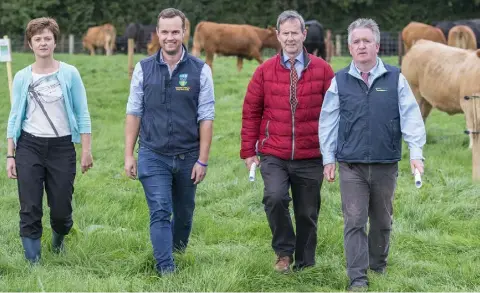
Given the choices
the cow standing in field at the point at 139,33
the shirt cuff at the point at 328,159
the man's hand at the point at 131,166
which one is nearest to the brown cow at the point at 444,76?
the shirt cuff at the point at 328,159

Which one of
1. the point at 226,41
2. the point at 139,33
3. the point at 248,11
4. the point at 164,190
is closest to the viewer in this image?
the point at 164,190

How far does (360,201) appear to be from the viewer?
5066mm

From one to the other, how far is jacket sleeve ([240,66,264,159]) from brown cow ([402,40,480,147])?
4.63m

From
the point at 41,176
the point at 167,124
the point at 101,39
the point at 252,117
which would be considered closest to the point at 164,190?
the point at 167,124

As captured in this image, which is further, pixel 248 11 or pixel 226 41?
pixel 248 11

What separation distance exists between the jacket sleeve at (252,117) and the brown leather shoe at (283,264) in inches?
28.6

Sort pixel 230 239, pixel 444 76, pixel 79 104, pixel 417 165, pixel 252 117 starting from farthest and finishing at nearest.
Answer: pixel 444 76 < pixel 230 239 < pixel 79 104 < pixel 252 117 < pixel 417 165

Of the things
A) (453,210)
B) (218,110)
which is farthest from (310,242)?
(218,110)

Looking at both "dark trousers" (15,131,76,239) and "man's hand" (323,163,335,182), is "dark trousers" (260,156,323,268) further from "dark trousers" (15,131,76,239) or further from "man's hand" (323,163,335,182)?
"dark trousers" (15,131,76,239)

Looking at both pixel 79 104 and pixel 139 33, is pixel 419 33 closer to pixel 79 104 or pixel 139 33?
pixel 139 33

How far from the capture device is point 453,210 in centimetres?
728

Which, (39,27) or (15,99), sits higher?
(39,27)

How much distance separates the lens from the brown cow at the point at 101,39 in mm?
39781

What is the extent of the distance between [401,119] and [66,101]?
221cm
